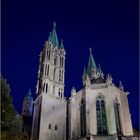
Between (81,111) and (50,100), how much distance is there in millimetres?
Result: 6904

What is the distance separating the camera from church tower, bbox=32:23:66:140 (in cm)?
4305

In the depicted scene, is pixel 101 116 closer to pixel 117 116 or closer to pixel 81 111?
pixel 117 116

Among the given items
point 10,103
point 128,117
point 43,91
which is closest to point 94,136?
point 128,117

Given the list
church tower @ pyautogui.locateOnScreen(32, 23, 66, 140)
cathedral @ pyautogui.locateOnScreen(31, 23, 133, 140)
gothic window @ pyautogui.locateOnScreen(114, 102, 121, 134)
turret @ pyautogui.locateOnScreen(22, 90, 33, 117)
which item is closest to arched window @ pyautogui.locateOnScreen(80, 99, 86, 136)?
cathedral @ pyautogui.locateOnScreen(31, 23, 133, 140)

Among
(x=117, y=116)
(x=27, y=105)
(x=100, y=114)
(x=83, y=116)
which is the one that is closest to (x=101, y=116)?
(x=100, y=114)

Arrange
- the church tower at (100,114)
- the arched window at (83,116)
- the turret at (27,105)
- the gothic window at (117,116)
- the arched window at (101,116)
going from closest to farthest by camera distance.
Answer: the church tower at (100,114) < the gothic window at (117,116) < the arched window at (101,116) < the arched window at (83,116) < the turret at (27,105)

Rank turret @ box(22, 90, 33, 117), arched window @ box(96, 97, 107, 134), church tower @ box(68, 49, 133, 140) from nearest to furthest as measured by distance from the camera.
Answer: church tower @ box(68, 49, 133, 140) < arched window @ box(96, 97, 107, 134) < turret @ box(22, 90, 33, 117)

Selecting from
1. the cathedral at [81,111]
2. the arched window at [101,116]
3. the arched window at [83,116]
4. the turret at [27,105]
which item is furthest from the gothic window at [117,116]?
the turret at [27,105]

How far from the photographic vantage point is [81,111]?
140 feet

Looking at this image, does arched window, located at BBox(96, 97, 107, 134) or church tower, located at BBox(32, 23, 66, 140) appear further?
church tower, located at BBox(32, 23, 66, 140)

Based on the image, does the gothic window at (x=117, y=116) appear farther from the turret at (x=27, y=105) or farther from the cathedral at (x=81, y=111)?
the turret at (x=27, y=105)

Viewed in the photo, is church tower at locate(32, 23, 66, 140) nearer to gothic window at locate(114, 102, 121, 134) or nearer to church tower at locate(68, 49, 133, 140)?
church tower at locate(68, 49, 133, 140)

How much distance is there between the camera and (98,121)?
39.8 meters

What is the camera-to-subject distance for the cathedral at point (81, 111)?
39.0 m
